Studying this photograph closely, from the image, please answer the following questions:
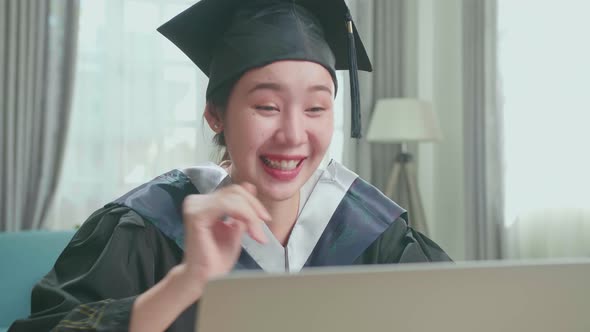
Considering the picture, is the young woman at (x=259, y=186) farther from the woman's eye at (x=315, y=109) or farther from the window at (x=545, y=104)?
the window at (x=545, y=104)

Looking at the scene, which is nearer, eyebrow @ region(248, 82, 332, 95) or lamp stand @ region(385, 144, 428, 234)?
eyebrow @ region(248, 82, 332, 95)

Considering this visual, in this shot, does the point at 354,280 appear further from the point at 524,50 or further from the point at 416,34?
the point at 416,34

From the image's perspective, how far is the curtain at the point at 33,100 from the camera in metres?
3.60

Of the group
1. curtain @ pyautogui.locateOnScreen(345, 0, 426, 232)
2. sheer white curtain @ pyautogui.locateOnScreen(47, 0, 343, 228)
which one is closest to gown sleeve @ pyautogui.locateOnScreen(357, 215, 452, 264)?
sheer white curtain @ pyautogui.locateOnScreen(47, 0, 343, 228)

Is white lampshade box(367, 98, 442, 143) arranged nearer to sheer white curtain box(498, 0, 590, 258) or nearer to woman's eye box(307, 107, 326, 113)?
sheer white curtain box(498, 0, 590, 258)

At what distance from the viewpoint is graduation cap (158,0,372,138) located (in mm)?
1197

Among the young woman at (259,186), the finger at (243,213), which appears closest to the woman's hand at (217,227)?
the finger at (243,213)

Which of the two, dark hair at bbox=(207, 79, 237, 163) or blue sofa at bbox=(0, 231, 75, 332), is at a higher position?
dark hair at bbox=(207, 79, 237, 163)

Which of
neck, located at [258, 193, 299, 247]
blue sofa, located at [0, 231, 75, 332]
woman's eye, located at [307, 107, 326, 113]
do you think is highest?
woman's eye, located at [307, 107, 326, 113]

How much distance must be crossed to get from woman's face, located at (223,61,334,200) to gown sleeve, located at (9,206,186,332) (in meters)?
0.25

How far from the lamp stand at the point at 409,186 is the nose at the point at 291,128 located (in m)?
3.07

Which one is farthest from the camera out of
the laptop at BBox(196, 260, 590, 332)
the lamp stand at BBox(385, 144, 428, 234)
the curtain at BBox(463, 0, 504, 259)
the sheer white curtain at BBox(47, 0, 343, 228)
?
the lamp stand at BBox(385, 144, 428, 234)

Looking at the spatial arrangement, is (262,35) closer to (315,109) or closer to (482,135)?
(315,109)

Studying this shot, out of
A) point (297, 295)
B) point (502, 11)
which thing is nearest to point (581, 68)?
point (502, 11)
